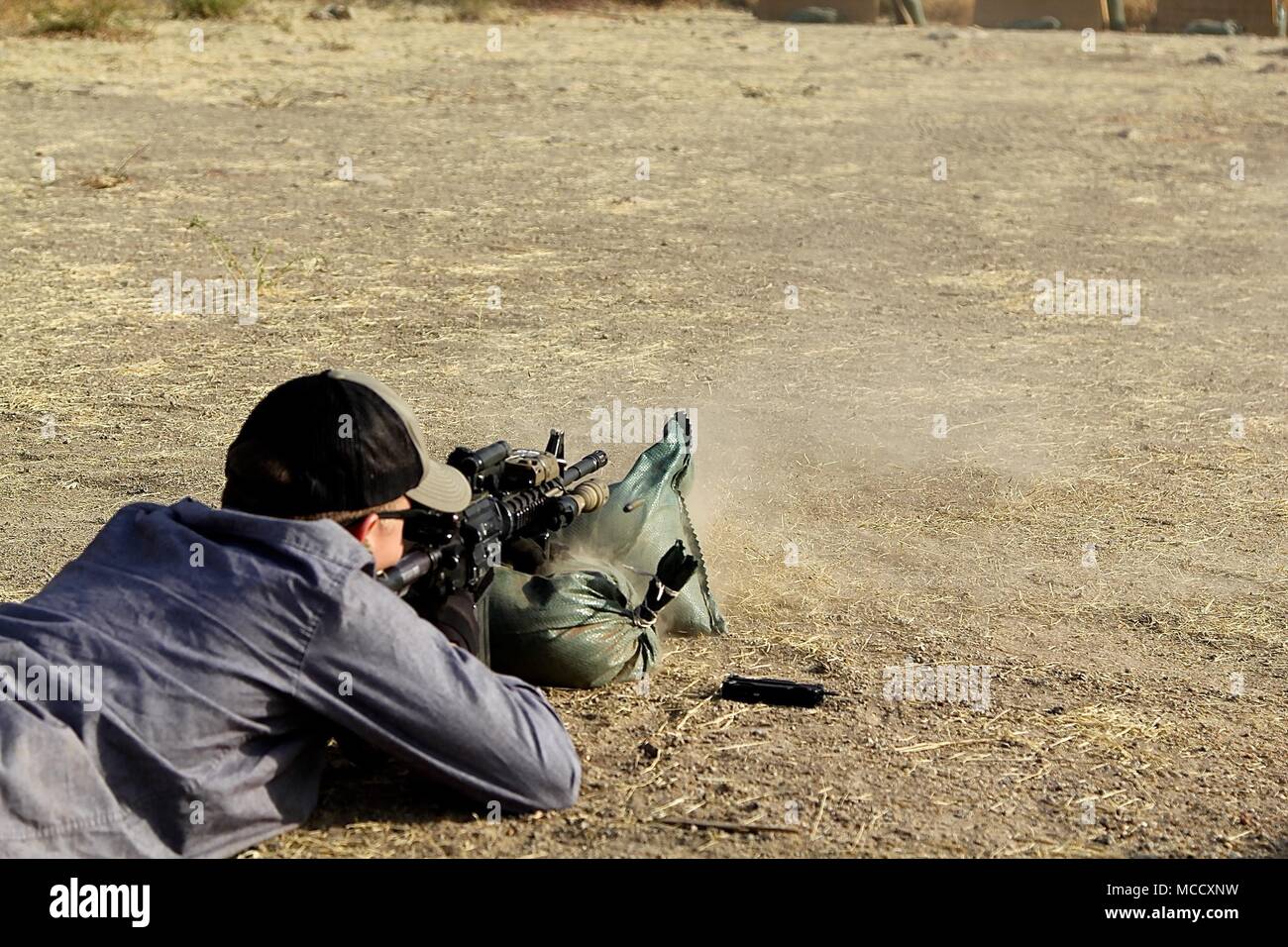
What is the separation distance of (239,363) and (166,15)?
1180 centimetres

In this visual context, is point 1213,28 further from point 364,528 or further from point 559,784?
point 364,528

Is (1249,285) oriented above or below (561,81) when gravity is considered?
below

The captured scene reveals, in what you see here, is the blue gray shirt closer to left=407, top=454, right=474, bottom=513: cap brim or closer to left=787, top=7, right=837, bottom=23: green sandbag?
left=407, top=454, right=474, bottom=513: cap brim

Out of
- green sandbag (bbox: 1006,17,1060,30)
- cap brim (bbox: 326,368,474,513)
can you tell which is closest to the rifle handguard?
cap brim (bbox: 326,368,474,513)

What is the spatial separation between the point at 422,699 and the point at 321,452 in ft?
1.61

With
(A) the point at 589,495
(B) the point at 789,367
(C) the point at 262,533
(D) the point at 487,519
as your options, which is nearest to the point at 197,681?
(C) the point at 262,533

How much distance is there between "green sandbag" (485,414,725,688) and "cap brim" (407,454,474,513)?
0.61 m

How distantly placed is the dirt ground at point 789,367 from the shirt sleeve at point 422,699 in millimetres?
228

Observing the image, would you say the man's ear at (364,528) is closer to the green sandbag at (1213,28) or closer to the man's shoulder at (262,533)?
the man's shoulder at (262,533)

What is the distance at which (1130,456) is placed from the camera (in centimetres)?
613
